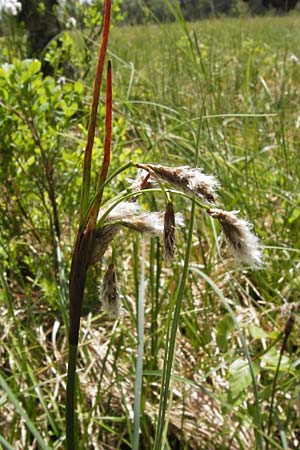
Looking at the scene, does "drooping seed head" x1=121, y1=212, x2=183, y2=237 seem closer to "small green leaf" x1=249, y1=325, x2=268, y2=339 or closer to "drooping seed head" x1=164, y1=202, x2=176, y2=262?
"drooping seed head" x1=164, y1=202, x2=176, y2=262

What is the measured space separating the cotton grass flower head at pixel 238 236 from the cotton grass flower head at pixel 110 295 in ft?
0.36

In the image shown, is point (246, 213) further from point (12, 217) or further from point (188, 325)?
point (12, 217)

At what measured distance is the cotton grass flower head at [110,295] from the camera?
18.6 inches

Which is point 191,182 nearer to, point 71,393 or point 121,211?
point 121,211

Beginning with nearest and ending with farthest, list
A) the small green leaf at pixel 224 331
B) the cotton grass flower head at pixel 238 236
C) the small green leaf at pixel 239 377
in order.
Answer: the cotton grass flower head at pixel 238 236, the small green leaf at pixel 239 377, the small green leaf at pixel 224 331

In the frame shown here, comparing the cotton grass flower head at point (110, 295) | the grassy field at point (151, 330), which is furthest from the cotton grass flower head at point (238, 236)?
the grassy field at point (151, 330)

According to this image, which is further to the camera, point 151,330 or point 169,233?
point 151,330

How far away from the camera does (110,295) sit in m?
0.48

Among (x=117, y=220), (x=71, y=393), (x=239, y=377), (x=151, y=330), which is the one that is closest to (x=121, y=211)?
(x=117, y=220)

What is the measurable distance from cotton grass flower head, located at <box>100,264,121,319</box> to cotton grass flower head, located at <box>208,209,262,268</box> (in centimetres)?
11

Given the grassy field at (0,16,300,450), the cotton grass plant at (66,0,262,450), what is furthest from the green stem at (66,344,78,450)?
the grassy field at (0,16,300,450)

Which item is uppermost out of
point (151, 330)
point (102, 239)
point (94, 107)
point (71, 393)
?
point (94, 107)

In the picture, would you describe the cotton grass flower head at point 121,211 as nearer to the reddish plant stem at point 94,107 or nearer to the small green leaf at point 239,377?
the reddish plant stem at point 94,107

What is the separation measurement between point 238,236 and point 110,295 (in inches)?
5.2
